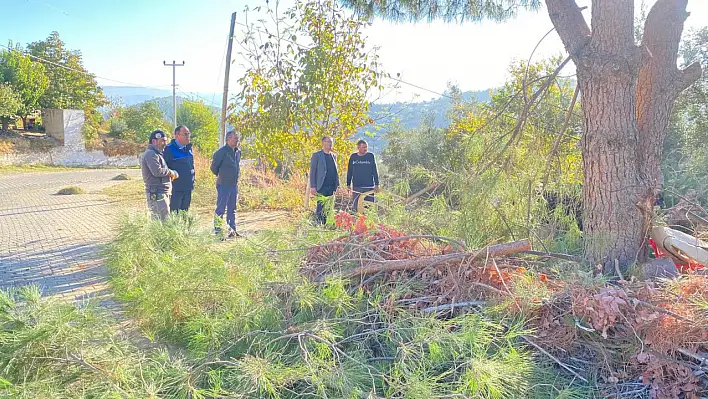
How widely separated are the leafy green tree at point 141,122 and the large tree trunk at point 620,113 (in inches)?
1468

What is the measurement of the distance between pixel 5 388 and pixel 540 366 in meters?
2.40

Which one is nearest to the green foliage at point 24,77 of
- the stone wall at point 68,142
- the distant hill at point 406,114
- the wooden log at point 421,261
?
the stone wall at point 68,142

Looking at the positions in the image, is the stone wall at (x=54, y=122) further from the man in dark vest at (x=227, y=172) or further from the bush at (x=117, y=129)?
the man in dark vest at (x=227, y=172)

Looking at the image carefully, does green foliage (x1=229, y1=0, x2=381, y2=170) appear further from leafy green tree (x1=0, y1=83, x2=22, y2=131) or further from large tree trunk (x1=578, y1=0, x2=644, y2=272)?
leafy green tree (x1=0, y1=83, x2=22, y2=131)

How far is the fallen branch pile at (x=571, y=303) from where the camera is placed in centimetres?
227

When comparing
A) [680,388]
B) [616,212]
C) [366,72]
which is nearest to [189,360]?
[680,388]

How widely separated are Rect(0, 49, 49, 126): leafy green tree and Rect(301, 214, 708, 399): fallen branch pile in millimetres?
33491

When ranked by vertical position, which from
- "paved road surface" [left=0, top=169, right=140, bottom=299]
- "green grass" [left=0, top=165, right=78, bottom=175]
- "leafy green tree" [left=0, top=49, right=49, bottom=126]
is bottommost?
"green grass" [left=0, top=165, right=78, bottom=175]

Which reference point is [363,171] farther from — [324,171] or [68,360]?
[68,360]

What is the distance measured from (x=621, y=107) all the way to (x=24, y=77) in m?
35.7

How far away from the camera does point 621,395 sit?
89.2 inches

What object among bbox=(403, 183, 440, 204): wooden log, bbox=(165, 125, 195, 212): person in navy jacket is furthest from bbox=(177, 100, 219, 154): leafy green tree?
bbox=(403, 183, 440, 204): wooden log

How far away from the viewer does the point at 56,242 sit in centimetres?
696

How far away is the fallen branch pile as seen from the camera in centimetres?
227
